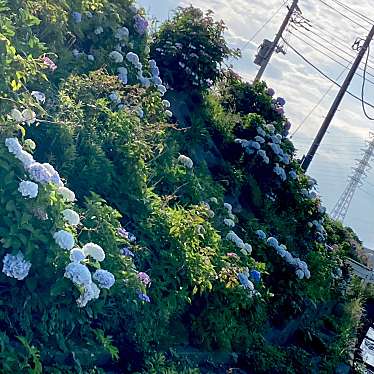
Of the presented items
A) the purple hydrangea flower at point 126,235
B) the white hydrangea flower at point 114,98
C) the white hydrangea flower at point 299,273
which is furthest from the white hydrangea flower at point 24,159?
the white hydrangea flower at point 299,273

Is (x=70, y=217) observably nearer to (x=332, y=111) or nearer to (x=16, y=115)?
(x=16, y=115)

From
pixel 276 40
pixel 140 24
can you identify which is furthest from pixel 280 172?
pixel 276 40

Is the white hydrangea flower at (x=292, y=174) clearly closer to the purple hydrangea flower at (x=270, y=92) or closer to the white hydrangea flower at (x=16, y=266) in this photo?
the purple hydrangea flower at (x=270, y=92)

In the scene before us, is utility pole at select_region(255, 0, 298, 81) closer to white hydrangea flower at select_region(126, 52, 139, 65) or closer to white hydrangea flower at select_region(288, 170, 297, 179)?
white hydrangea flower at select_region(288, 170, 297, 179)

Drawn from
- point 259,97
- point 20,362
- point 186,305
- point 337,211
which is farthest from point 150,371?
point 337,211

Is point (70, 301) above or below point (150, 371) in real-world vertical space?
above

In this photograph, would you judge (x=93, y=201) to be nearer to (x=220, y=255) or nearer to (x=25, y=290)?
(x=25, y=290)
